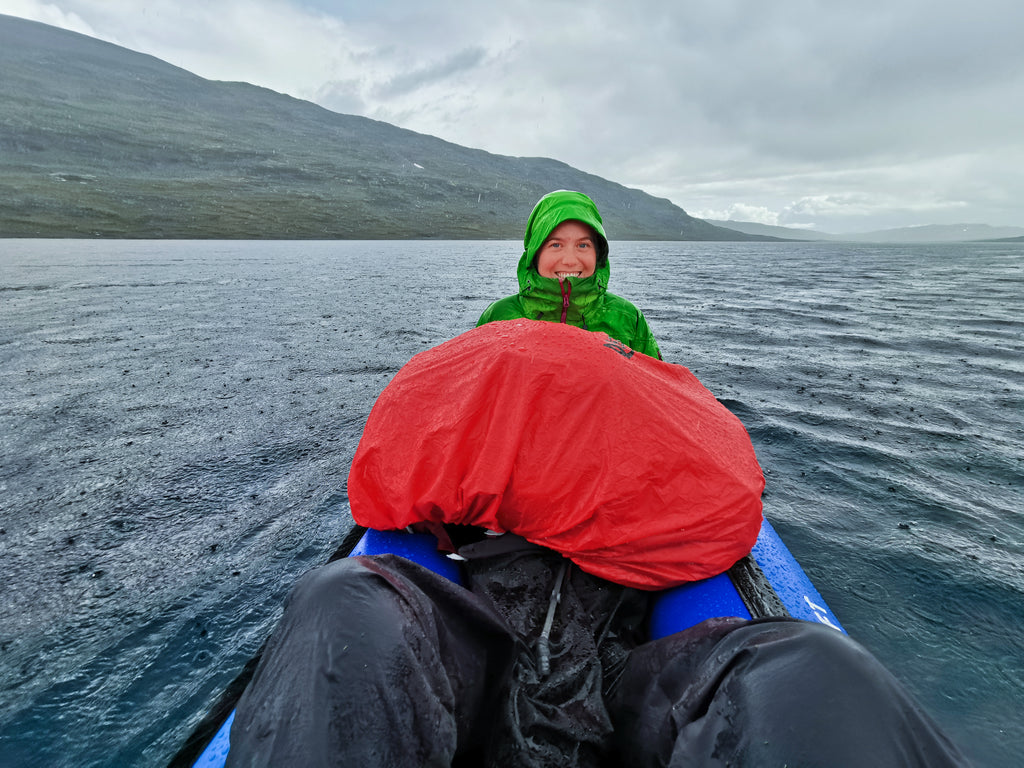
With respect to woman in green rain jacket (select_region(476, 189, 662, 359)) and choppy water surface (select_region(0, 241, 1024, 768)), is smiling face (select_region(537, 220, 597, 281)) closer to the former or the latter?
woman in green rain jacket (select_region(476, 189, 662, 359))

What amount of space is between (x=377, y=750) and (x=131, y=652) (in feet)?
9.54

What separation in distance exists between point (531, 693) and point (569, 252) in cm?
269

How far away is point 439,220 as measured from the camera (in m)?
131

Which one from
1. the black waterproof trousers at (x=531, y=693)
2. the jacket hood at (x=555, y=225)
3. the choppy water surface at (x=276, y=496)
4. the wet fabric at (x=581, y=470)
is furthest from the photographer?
the jacket hood at (x=555, y=225)

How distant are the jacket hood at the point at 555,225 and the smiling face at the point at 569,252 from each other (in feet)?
0.16

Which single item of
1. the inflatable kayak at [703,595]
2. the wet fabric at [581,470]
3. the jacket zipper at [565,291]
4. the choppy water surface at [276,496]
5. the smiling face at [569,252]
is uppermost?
the smiling face at [569,252]

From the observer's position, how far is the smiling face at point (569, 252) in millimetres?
3588

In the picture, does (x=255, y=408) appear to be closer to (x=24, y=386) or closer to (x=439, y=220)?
(x=24, y=386)

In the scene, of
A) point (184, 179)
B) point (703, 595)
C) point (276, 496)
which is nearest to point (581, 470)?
point (703, 595)

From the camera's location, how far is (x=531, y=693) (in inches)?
74.6

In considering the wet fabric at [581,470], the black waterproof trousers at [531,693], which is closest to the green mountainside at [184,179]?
the wet fabric at [581,470]

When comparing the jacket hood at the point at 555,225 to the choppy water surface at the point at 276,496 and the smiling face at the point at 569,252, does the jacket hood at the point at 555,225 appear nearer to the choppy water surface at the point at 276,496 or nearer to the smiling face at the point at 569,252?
the smiling face at the point at 569,252

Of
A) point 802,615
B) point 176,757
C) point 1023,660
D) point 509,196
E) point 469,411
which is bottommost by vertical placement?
point 176,757

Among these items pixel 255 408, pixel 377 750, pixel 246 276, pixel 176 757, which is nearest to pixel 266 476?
pixel 255 408
